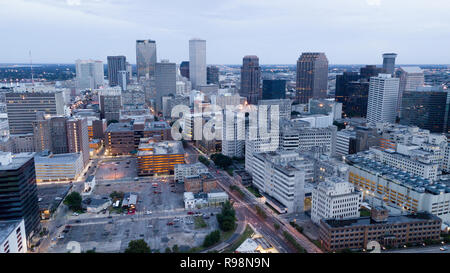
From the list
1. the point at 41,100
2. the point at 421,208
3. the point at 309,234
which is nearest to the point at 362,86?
the point at 421,208

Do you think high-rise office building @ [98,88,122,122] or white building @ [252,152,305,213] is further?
high-rise office building @ [98,88,122,122]

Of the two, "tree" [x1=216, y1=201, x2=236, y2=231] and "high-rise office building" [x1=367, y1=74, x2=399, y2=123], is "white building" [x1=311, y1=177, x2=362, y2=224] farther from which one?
"high-rise office building" [x1=367, y1=74, x2=399, y2=123]

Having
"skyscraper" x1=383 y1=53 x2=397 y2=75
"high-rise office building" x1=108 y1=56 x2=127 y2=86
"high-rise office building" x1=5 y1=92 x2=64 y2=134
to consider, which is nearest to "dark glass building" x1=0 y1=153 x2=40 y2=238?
"high-rise office building" x1=5 y1=92 x2=64 y2=134

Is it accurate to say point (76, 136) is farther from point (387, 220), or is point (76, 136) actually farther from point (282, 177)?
point (387, 220)

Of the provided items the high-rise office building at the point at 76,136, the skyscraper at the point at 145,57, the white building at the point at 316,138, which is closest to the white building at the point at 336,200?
the white building at the point at 316,138

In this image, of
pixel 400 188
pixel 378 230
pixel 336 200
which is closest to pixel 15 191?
pixel 336 200

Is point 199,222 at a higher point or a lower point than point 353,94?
lower

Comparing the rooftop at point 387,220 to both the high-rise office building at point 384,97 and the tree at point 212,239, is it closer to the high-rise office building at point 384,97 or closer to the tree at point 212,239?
the tree at point 212,239
